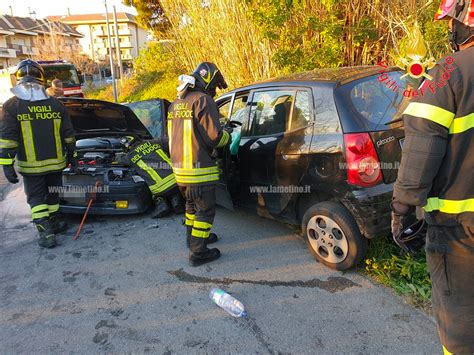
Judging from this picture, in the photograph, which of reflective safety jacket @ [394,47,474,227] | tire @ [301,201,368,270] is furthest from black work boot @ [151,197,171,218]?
reflective safety jacket @ [394,47,474,227]

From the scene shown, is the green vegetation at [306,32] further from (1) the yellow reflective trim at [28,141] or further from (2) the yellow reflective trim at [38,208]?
(2) the yellow reflective trim at [38,208]

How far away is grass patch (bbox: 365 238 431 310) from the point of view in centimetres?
282

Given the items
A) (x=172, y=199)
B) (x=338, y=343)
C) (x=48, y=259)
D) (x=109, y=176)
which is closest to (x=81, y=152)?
(x=109, y=176)

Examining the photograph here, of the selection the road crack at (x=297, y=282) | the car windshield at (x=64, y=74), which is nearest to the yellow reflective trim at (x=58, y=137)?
the road crack at (x=297, y=282)

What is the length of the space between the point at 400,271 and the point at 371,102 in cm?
145

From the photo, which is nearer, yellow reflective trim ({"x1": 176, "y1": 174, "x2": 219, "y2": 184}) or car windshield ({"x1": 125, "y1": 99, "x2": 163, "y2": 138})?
yellow reflective trim ({"x1": 176, "y1": 174, "x2": 219, "y2": 184})

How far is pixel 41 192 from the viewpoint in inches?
163

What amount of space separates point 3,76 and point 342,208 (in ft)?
71.8

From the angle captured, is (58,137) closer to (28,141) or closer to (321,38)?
(28,141)

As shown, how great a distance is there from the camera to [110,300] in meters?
3.02

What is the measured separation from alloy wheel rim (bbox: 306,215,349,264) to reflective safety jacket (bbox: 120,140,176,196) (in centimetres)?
196

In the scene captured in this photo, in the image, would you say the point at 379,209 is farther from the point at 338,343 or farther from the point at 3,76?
the point at 3,76
